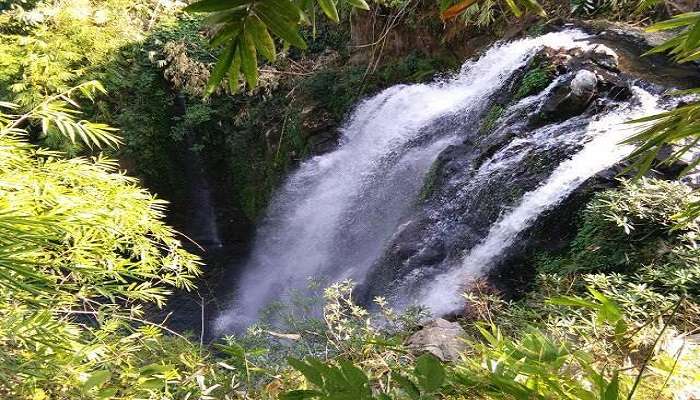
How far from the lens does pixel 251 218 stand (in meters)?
7.67

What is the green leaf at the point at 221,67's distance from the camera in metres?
0.62

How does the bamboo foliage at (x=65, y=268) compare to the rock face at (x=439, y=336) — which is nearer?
the bamboo foliage at (x=65, y=268)

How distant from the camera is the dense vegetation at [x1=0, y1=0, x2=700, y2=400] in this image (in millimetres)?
874

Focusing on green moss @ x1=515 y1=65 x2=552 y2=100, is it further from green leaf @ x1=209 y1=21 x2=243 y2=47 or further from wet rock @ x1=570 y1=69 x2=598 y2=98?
green leaf @ x1=209 y1=21 x2=243 y2=47

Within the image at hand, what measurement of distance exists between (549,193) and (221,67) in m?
3.55

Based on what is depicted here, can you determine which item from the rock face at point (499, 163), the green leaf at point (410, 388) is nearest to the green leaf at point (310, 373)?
the green leaf at point (410, 388)

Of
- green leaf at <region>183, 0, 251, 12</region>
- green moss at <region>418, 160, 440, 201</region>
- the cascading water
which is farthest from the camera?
green moss at <region>418, 160, 440, 201</region>

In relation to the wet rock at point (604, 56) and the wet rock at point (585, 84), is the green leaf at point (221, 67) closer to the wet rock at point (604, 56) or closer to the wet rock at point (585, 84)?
the wet rock at point (585, 84)

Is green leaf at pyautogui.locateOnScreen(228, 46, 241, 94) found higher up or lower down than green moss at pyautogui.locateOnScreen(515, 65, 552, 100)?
higher up

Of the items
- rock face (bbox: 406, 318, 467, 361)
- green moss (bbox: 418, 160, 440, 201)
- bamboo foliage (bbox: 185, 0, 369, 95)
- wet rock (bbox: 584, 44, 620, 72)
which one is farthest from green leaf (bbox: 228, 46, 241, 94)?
wet rock (bbox: 584, 44, 620, 72)

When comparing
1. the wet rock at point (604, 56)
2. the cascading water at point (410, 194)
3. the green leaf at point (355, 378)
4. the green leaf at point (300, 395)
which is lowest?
the cascading water at point (410, 194)

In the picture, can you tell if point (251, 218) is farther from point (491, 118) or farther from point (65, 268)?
point (65, 268)

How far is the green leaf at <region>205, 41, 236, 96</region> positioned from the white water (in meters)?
3.36

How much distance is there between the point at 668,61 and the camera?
4340 millimetres
